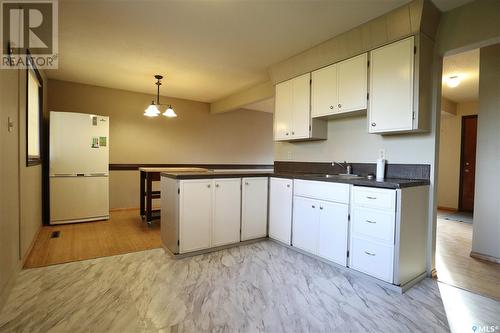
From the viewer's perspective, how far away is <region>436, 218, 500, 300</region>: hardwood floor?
229 centimetres

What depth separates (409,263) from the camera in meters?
2.29

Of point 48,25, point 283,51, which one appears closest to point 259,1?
point 283,51

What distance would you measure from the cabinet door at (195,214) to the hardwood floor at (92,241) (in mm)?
626

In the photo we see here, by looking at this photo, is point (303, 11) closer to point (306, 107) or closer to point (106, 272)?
point (306, 107)

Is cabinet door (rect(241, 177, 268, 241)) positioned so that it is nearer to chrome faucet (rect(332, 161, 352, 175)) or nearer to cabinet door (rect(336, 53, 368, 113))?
chrome faucet (rect(332, 161, 352, 175))

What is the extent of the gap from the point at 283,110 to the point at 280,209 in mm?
1404

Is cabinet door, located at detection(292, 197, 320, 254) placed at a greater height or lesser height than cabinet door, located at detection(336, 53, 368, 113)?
lesser

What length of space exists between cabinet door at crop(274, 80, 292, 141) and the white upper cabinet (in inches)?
16.9

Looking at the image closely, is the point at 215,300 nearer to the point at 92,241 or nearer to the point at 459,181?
the point at 92,241

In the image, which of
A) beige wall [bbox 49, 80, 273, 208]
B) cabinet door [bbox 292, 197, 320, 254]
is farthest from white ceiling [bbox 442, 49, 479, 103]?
beige wall [bbox 49, 80, 273, 208]

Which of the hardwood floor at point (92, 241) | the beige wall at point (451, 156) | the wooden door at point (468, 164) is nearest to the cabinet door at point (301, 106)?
the hardwood floor at point (92, 241)

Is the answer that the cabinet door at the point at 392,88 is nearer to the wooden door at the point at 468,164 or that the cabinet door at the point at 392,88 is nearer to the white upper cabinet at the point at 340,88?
the white upper cabinet at the point at 340,88

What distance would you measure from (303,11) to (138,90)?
13.3 ft

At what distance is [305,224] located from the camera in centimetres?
298
